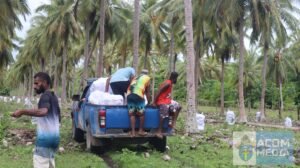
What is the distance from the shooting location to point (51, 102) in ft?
20.0

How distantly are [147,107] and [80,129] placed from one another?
268 centimetres

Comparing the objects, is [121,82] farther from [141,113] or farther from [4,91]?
[4,91]

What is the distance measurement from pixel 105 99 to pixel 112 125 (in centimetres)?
64

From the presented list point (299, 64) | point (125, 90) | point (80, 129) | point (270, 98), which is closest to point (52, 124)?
point (125, 90)

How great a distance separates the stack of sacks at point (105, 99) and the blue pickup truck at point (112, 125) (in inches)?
6.5

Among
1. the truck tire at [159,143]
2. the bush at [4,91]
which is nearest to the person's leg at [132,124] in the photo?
the truck tire at [159,143]

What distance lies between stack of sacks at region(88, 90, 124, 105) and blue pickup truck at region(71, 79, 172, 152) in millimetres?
164

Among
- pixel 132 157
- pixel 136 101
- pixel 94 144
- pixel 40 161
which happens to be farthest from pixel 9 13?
pixel 40 161

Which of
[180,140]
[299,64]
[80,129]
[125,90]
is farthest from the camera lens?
[299,64]

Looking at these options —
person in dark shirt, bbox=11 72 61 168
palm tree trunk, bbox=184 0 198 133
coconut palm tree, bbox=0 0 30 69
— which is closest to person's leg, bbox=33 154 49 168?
person in dark shirt, bbox=11 72 61 168

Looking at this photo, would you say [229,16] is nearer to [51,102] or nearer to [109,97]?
[109,97]

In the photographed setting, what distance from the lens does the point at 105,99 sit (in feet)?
34.7

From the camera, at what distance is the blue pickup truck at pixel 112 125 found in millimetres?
10336

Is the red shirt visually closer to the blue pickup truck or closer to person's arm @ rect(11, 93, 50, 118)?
the blue pickup truck
